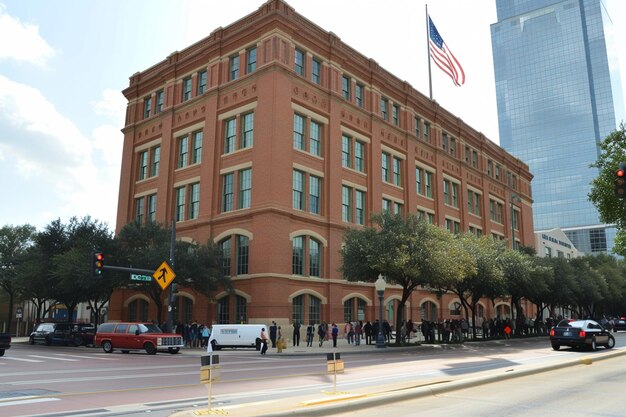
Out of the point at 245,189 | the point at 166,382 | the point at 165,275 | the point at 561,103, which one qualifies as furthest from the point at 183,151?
the point at 561,103

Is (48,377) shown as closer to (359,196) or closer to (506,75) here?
(359,196)

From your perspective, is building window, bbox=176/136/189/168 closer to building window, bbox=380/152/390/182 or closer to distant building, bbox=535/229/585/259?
building window, bbox=380/152/390/182

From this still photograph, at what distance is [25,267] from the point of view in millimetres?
42156

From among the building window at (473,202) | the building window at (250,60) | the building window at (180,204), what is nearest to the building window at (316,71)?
the building window at (250,60)

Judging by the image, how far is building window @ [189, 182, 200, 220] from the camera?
41125 mm

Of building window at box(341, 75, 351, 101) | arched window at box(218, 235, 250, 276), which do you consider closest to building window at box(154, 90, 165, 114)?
building window at box(341, 75, 351, 101)

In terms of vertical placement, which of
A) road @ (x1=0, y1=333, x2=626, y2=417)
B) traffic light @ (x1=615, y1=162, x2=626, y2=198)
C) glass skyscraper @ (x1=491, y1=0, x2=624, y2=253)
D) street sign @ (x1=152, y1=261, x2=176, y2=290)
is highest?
glass skyscraper @ (x1=491, y1=0, x2=624, y2=253)

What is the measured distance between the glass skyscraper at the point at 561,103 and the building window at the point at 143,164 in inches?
5766

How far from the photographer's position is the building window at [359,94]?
44531mm

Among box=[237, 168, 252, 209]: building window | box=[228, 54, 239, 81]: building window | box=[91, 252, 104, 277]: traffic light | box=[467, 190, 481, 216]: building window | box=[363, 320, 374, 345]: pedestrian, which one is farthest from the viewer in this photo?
box=[467, 190, 481, 216]: building window

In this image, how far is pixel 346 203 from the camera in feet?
137

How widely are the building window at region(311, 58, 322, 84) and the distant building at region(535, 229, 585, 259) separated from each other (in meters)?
55.1

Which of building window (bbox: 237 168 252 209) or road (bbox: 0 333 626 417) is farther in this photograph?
building window (bbox: 237 168 252 209)

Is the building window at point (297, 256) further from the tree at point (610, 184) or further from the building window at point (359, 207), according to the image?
the tree at point (610, 184)
